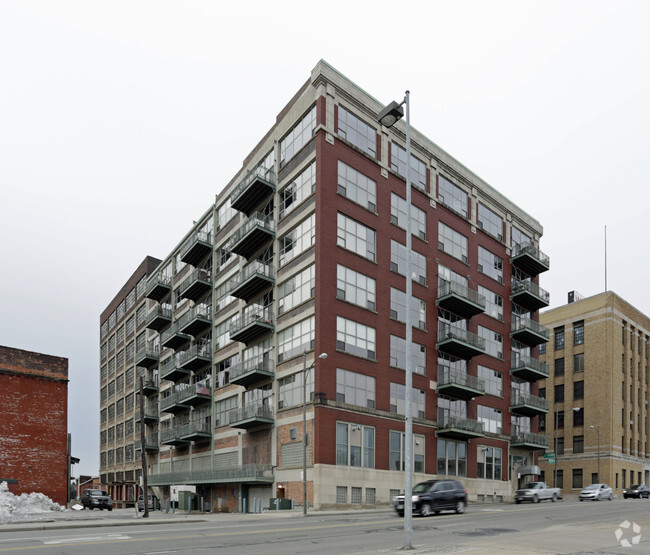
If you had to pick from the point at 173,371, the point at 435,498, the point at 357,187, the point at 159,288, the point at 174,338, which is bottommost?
the point at 435,498

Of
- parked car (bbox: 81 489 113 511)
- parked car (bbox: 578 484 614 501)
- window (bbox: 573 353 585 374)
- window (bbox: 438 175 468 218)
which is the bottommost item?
parked car (bbox: 81 489 113 511)

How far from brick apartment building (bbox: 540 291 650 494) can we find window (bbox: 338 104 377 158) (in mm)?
44122

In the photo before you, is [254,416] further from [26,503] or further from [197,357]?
[197,357]

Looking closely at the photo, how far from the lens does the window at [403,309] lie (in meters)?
46.0

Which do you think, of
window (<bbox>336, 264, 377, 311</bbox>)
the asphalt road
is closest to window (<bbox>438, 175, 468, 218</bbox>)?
window (<bbox>336, 264, 377, 311</bbox>)

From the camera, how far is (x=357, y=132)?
45.3 m

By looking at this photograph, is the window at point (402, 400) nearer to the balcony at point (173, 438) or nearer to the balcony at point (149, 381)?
the balcony at point (173, 438)

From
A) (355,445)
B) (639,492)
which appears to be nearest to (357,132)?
(355,445)

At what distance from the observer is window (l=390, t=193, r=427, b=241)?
47.7 m

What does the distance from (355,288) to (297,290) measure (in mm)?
4032

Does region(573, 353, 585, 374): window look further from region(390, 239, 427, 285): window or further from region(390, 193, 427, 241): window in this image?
region(390, 193, 427, 241): window

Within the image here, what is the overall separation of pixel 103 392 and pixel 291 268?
67838mm

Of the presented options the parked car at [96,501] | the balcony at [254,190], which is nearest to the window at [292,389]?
the balcony at [254,190]

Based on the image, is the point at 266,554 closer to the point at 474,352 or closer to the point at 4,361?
the point at 4,361
